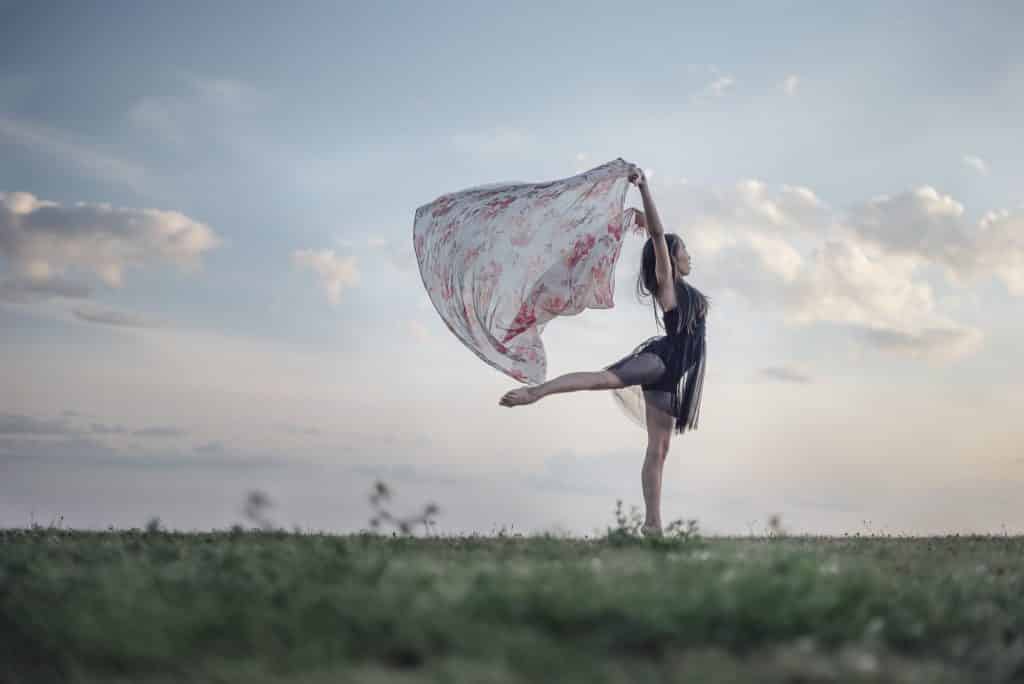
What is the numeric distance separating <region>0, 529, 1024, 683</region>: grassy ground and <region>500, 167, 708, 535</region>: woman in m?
4.35

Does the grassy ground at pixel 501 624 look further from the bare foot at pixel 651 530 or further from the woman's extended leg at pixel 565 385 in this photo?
the woman's extended leg at pixel 565 385

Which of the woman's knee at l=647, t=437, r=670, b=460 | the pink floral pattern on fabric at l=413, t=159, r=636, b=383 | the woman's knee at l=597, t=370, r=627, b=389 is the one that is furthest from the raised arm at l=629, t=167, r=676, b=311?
the woman's knee at l=647, t=437, r=670, b=460

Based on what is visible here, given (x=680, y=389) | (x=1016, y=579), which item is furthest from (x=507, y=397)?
(x=1016, y=579)

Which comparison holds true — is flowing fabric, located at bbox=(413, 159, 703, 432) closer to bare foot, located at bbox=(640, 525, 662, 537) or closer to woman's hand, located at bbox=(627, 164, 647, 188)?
woman's hand, located at bbox=(627, 164, 647, 188)

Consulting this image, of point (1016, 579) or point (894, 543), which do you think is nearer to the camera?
point (1016, 579)

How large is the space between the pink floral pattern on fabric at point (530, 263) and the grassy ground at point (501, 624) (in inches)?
196

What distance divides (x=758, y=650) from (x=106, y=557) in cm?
563

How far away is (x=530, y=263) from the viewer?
11.6 meters

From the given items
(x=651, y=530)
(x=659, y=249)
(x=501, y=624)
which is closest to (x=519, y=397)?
(x=651, y=530)

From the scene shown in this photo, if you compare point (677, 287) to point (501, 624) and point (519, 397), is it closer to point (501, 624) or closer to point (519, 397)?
point (519, 397)

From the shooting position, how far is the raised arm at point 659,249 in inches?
446

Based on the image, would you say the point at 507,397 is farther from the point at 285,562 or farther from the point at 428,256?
the point at 285,562

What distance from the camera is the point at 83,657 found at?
16.5 ft

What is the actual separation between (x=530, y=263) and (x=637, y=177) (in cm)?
155
